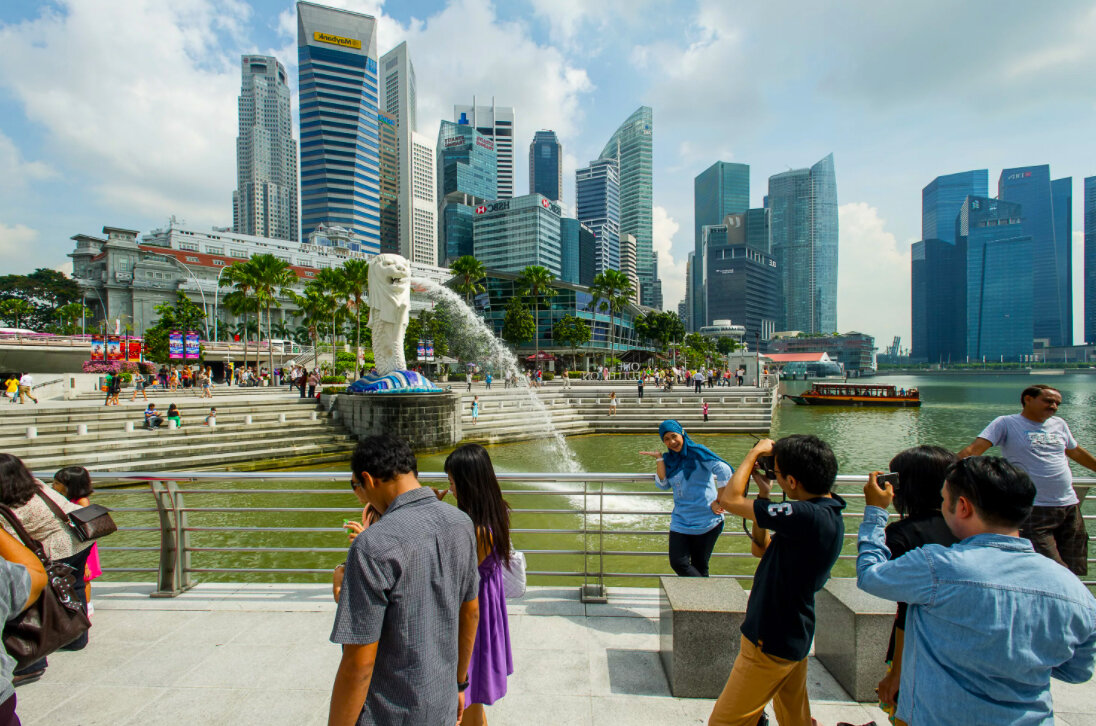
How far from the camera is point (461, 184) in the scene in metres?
169

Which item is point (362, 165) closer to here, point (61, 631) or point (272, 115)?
point (272, 115)

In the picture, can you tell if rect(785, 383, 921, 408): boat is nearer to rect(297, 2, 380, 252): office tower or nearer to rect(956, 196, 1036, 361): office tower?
rect(297, 2, 380, 252): office tower

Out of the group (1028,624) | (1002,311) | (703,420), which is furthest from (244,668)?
(1002,311)

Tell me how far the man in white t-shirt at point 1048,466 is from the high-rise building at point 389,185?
181823mm

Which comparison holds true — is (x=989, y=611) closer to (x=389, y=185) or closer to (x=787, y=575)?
(x=787, y=575)

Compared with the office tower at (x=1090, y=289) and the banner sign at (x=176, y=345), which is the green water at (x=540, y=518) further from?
the office tower at (x=1090, y=289)

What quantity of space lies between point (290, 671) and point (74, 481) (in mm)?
2099

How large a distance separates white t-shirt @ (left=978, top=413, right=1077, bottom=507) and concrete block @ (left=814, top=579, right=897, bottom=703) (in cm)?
166

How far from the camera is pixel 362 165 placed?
123m

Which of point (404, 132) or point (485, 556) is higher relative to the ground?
point (404, 132)

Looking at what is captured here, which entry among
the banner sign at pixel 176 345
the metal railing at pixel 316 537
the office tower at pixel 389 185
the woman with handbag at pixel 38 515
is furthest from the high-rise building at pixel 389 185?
the woman with handbag at pixel 38 515

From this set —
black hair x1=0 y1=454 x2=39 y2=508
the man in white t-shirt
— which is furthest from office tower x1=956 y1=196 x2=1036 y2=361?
black hair x1=0 y1=454 x2=39 y2=508

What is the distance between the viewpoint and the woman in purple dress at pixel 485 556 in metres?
2.39

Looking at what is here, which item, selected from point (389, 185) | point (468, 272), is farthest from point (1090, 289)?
point (389, 185)
